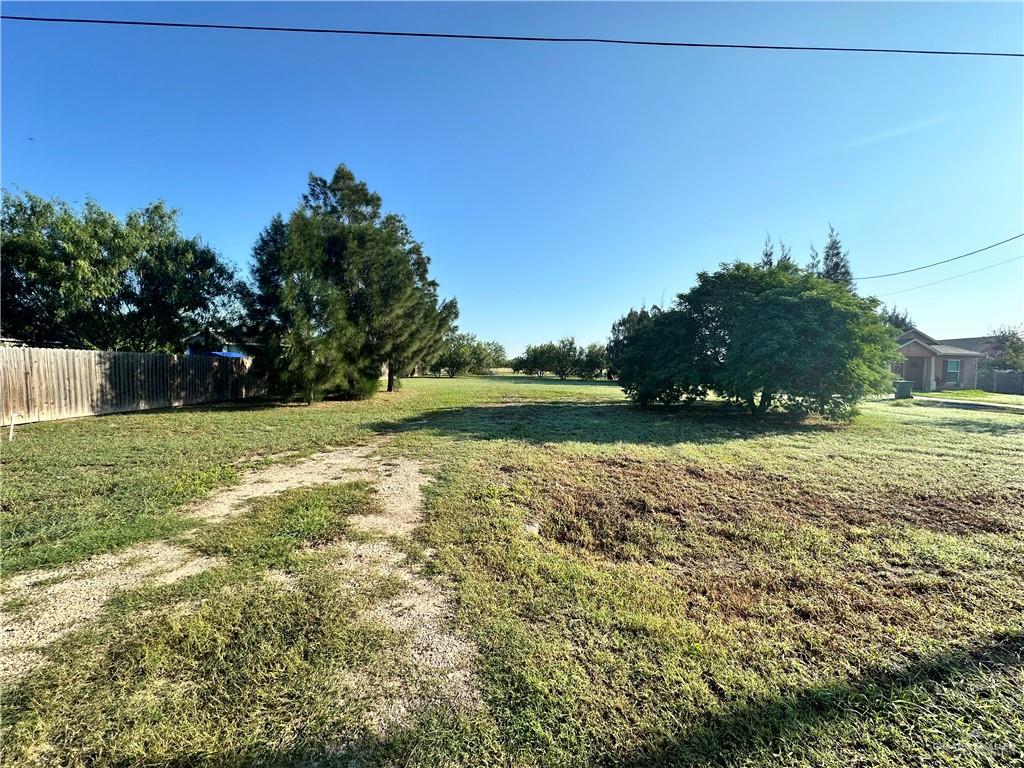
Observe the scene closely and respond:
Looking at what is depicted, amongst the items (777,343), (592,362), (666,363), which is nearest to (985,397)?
(777,343)

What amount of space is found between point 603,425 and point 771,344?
415cm

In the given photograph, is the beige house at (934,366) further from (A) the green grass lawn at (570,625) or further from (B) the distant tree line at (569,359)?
(A) the green grass lawn at (570,625)

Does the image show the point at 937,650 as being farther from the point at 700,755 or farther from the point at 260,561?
the point at 260,561

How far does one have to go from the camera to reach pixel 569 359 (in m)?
38.9

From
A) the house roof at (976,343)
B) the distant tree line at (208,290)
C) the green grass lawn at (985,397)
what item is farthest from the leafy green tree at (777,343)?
the house roof at (976,343)

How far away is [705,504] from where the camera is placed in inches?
161

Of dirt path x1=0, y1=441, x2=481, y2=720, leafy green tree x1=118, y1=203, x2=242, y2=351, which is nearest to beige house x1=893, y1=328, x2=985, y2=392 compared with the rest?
dirt path x1=0, y1=441, x2=481, y2=720

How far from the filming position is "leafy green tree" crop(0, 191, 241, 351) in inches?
423

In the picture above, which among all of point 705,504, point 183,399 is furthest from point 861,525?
point 183,399

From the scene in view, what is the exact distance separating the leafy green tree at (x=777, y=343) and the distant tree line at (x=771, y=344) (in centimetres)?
2

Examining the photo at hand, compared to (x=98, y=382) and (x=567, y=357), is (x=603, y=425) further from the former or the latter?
(x=567, y=357)

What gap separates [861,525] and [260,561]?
5003 millimetres

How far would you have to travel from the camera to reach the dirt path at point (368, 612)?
171 centimetres

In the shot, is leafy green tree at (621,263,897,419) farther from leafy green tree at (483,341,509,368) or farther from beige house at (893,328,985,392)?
leafy green tree at (483,341,509,368)
